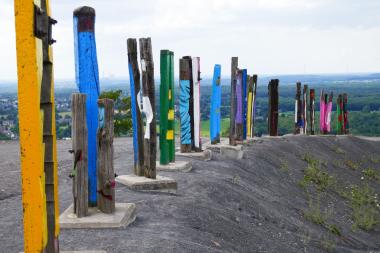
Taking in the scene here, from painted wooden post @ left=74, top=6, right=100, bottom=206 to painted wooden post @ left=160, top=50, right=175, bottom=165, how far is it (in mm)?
3689

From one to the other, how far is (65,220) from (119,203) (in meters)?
0.99

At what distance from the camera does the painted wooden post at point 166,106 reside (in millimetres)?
10859

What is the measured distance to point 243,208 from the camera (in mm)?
9578

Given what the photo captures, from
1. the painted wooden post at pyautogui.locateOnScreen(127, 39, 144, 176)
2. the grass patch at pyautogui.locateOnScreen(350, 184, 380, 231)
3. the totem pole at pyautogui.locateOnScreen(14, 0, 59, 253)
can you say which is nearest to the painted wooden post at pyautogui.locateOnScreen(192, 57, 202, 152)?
the painted wooden post at pyautogui.locateOnScreen(127, 39, 144, 176)

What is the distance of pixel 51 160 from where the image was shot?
4094mm

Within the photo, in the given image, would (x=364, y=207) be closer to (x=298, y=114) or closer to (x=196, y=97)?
(x=196, y=97)

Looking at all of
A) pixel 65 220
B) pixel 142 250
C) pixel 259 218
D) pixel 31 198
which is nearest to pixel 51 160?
pixel 31 198

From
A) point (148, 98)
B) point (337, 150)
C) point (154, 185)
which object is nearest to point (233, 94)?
point (148, 98)

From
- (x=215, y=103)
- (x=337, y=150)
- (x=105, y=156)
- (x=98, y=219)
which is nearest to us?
(x=98, y=219)

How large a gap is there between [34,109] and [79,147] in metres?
3.10

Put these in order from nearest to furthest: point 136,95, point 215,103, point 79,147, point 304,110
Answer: point 79,147 < point 136,95 < point 215,103 < point 304,110

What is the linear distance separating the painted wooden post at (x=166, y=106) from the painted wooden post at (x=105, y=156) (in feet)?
12.6

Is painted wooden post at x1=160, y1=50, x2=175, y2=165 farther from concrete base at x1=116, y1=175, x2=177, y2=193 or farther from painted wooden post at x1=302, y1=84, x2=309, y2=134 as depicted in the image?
painted wooden post at x1=302, y1=84, x2=309, y2=134

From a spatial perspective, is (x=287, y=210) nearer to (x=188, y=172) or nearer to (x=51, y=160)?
(x=188, y=172)
